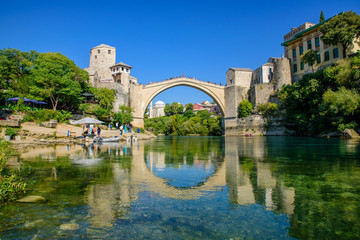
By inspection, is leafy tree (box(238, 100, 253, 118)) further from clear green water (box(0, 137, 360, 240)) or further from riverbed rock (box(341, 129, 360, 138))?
clear green water (box(0, 137, 360, 240))

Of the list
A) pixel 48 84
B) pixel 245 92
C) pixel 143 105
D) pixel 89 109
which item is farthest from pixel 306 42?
pixel 48 84

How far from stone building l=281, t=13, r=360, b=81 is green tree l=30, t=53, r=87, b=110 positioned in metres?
28.4

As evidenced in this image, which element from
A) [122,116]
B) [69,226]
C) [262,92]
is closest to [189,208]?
[69,226]

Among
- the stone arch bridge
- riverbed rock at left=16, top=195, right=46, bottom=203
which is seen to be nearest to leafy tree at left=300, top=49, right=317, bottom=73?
the stone arch bridge

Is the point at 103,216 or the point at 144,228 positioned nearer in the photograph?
the point at 144,228

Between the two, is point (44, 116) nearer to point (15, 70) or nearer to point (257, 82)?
point (15, 70)

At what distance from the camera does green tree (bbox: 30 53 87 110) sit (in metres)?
22.7

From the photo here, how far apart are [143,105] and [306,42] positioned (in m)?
24.5

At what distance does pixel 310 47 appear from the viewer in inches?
1199

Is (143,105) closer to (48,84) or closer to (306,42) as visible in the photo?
(48,84)

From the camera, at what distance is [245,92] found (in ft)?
130

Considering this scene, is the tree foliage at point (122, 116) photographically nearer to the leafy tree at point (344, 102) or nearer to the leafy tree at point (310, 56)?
the leafy tree at point (344, 102)

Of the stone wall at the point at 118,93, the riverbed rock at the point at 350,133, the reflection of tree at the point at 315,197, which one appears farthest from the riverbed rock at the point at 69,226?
the stone wall at the point at 118,93

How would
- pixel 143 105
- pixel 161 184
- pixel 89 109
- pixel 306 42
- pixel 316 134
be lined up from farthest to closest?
pixel 143 105, pixel 306 42, pixel 89 109, pixel 316 134, pixel 161 184
